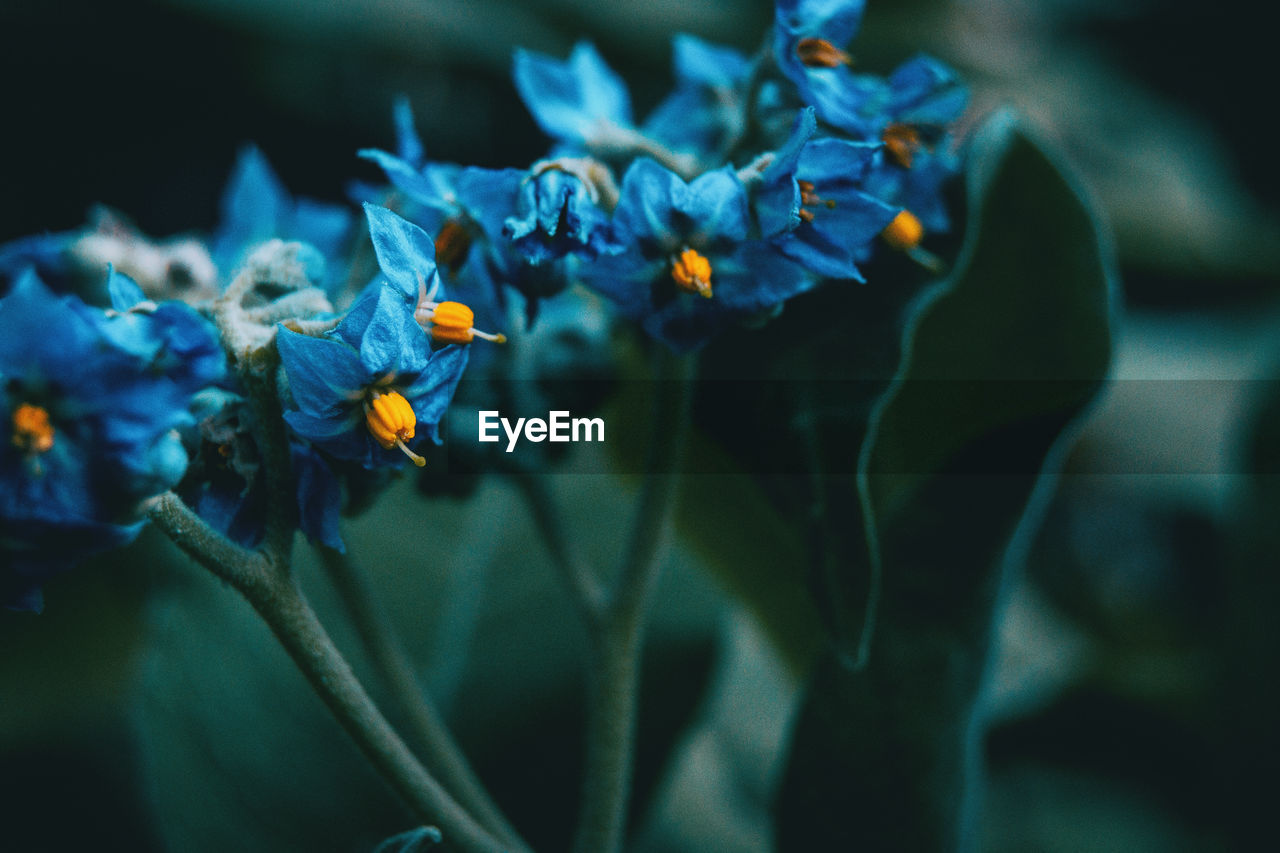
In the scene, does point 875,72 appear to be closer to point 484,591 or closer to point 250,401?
point 484,591

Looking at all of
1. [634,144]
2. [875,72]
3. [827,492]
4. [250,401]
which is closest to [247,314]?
[250,401]

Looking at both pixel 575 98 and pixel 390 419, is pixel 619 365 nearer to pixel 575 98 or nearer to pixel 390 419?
pixel 575 98

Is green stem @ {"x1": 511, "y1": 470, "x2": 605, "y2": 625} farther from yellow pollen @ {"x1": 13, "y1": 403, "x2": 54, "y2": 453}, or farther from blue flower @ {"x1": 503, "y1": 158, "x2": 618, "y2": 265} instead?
yellow pollen @ {"x1": 13, "y1": 403, "x2": 54, "y2": 453}

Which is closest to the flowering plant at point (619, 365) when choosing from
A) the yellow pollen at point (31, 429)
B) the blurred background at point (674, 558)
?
the yellow pollen at point (31, 429)

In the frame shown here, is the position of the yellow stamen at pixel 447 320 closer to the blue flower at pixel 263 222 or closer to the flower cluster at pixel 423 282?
the flower cluster at pixel 423 282

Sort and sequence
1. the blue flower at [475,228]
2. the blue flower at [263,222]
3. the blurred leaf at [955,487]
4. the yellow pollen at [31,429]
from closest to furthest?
the yellow pollen at [31,429] < the blue flower at [475,228] < the blurred leaf at [955,487] < the blue flower at [263,222]

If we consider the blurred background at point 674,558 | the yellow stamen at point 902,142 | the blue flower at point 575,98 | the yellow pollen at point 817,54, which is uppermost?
the yellow pollen at point 817,54

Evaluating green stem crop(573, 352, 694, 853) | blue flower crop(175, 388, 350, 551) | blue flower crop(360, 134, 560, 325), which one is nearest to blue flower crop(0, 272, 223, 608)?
blue flower crop(175, 388, 350, 551)
